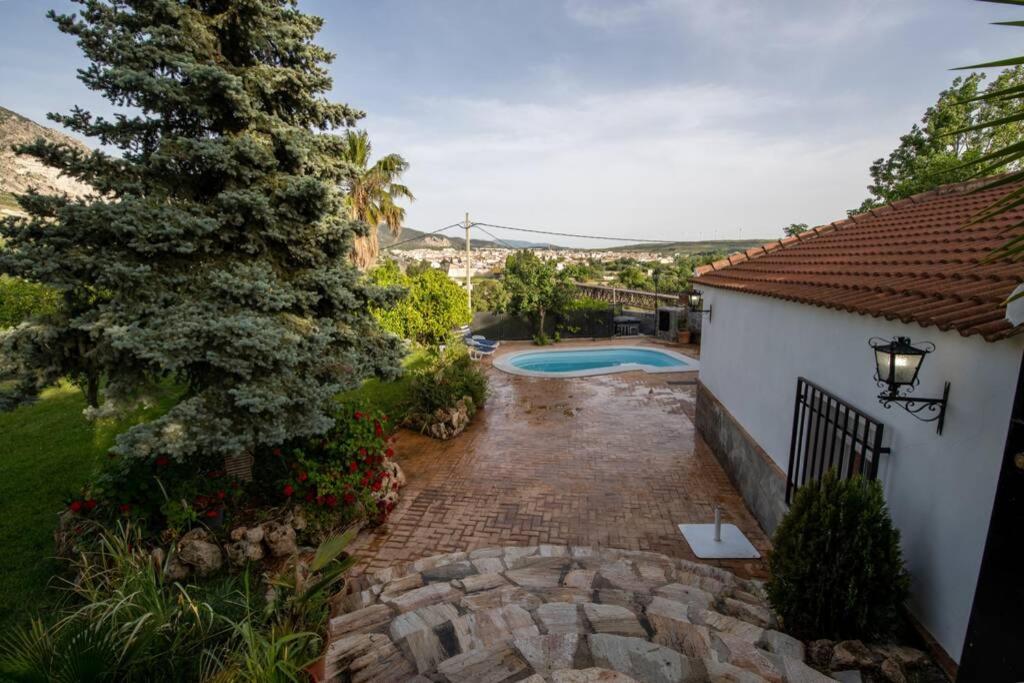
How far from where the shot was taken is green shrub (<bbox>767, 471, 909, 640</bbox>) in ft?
10.5

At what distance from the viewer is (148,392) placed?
4691mm

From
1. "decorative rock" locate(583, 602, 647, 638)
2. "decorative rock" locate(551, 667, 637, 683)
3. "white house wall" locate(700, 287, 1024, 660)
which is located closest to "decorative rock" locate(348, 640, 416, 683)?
"decorative rock" locate(551, 667, 637, 683)

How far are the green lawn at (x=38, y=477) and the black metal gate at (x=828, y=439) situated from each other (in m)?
6.59

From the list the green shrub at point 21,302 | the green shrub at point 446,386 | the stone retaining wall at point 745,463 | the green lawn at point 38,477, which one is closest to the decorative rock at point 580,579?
the stone retaining wall at point 745,463

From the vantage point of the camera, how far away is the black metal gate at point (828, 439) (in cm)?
388

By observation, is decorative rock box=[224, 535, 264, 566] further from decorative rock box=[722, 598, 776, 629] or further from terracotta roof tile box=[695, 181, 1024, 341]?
terracotta roof tile box=[695, 181, 1024, 341]

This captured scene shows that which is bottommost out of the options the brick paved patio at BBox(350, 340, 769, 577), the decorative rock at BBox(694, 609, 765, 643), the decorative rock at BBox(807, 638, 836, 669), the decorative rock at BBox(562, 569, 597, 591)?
the brick paved patio at BBox(350, 340, 769, 577)

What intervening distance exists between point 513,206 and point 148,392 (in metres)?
31.8

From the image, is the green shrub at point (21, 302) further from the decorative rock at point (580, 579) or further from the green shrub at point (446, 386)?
the decorative rock at point (580, 579)

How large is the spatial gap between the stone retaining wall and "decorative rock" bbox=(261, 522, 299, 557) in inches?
213

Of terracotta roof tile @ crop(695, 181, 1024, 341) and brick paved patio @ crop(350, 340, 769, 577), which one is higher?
terracotta roof tile @ crop(695, 181, 1024, 341)

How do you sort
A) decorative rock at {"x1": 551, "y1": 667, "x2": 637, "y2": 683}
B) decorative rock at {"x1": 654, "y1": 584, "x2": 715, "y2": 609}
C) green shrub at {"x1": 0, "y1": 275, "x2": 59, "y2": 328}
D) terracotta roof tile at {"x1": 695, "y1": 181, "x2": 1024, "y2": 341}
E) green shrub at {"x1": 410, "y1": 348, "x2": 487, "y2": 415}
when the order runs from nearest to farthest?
decorative rock at {"x1": 551, "y1": 667, "x2": 637, "y2": 683}, terracotta roof tile at {"x1": 695, "y1": 181, "x2": 1024, "y2": 341}, decorative rock at {"x1": 654, "y1": 584, "x2": 715, "y2": 609}, green shrub at {"x1": 410, "y1": 348, "x2": 487, "y2": 415}, green shrub at {"x1": 0, "y1": 275, "x2": 59, "y2": 328}

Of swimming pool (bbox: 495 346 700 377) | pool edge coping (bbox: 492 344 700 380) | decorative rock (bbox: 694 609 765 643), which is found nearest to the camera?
decorative rock (bbox: 694 609 765 643)

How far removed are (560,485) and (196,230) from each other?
5.58 m
